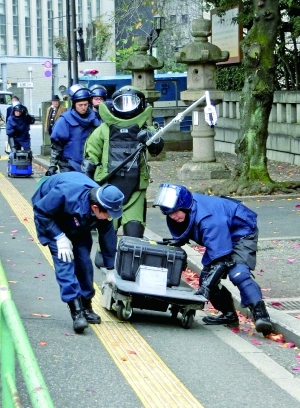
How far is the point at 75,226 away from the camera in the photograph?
23.0 ft

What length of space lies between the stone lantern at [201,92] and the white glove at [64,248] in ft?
40.1

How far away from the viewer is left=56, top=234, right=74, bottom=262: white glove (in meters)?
6.95

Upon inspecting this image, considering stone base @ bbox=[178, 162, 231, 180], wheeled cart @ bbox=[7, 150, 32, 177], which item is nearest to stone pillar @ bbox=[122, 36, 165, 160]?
wheeled cart @ bbox=[7, 150, 32, 177]

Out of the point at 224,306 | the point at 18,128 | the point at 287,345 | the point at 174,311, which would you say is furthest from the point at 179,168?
the point at 287,345

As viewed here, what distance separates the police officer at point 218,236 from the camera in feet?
23.2

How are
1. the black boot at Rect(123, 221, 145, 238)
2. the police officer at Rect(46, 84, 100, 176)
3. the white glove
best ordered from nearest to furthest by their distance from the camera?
the white glove, the black boot at Rect(123, 221, 145, 238), the police officer at Rect(46, 84, 100, 176)

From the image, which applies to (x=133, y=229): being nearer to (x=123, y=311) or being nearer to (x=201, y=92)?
(x=123, y=311)

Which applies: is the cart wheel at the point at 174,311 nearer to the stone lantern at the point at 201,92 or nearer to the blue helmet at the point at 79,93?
the blue helmet at the point at 79,93

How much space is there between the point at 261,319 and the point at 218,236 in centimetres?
69

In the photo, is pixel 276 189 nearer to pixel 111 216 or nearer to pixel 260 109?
pixel 260 109

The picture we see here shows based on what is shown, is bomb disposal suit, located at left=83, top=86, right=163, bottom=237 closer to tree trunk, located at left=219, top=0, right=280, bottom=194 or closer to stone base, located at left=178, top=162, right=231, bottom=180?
tree trunk, located at left=219, top=0, right=280, bottom=194

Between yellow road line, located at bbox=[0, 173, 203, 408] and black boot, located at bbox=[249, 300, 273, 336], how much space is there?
859 mm

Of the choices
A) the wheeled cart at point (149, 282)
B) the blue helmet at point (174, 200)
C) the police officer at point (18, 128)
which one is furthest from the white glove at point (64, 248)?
the police officer at point (18, 128)

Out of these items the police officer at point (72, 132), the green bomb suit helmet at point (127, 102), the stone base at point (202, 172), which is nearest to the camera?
the green bomb suit helmet at point (127, 102)
